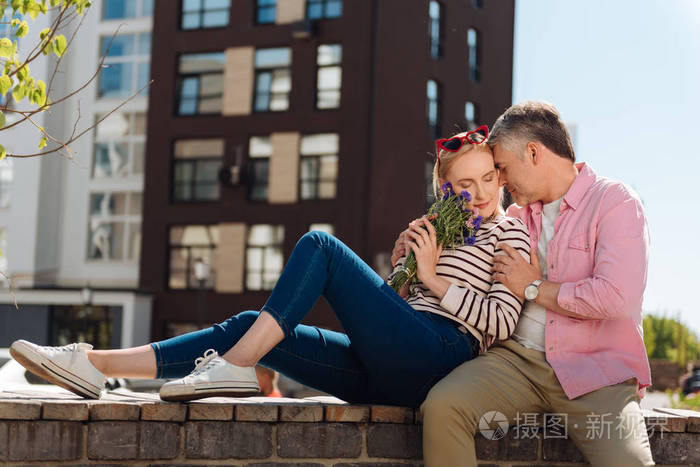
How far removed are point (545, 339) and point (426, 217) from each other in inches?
31.4

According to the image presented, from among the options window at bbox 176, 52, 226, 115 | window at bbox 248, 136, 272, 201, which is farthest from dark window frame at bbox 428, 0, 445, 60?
window at bbox 176, 52, 226, 115

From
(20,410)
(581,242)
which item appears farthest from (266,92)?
(20,410)

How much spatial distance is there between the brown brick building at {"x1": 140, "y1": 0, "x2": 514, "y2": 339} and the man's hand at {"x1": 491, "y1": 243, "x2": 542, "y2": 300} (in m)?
23.0

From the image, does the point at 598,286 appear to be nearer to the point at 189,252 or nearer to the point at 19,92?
the point at 19,92

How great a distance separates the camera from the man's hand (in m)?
3.70

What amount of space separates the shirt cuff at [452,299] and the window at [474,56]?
29.1 m

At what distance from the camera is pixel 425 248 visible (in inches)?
151

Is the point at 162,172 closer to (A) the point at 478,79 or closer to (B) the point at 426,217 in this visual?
(A) the point at 478,79

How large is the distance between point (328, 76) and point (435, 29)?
184 inches

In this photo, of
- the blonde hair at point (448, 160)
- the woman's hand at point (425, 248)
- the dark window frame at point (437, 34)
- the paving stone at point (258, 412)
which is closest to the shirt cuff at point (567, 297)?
the woman's hand at point (425, 248)

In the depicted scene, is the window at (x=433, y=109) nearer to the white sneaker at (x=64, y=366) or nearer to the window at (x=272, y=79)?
the window at (x=272, y=79)

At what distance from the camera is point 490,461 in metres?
3.78

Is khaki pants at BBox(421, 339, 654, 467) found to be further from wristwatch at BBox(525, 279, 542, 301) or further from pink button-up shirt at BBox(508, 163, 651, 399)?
wristwatch at BBox(525, 279, 542, 301)

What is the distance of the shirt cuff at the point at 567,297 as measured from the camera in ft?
11.7
